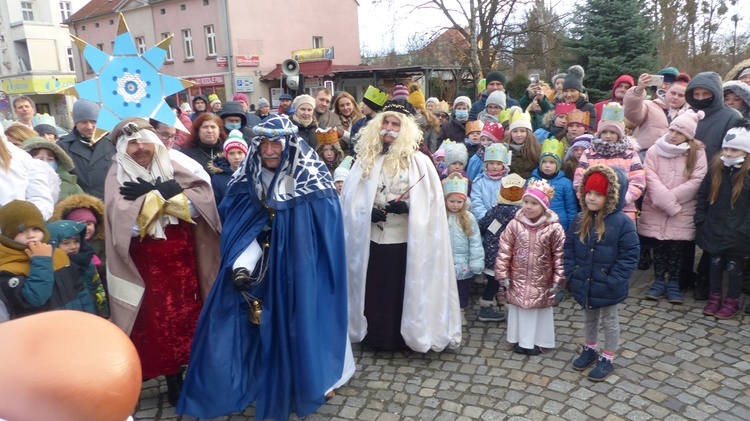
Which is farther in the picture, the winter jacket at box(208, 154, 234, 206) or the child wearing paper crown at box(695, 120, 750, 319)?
the winter jacket at box(208, 154, 234, 206)

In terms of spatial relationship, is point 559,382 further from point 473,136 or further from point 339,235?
point 473,136

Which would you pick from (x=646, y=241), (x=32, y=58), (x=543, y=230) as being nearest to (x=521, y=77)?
(x=646, y=241)

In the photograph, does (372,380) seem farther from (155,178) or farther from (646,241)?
(646,241)

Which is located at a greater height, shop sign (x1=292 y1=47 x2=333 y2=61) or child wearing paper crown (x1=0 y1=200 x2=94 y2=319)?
shop sign (x1=292 y1=47 x2=333 y2=61)

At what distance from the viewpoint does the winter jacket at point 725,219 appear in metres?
4.27

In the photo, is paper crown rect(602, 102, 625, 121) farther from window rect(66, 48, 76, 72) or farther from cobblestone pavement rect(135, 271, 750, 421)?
window rect(66, 48, 76, 72)

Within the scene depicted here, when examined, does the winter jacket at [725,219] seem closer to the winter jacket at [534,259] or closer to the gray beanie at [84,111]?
the winter jacket at [534,259]

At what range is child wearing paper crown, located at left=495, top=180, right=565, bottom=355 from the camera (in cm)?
386

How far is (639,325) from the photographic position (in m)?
4.39

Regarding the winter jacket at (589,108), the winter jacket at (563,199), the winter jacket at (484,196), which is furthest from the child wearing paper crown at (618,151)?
the winter jacket at (589,108)

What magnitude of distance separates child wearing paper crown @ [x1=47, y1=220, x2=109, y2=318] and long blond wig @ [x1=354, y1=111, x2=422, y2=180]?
206cm

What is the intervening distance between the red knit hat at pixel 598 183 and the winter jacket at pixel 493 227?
95 cm

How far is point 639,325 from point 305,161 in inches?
131

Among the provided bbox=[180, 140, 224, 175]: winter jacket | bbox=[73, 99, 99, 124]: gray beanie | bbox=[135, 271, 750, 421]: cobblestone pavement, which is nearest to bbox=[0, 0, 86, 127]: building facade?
bbox=[73, 99, 99, 124]: gray beanie
